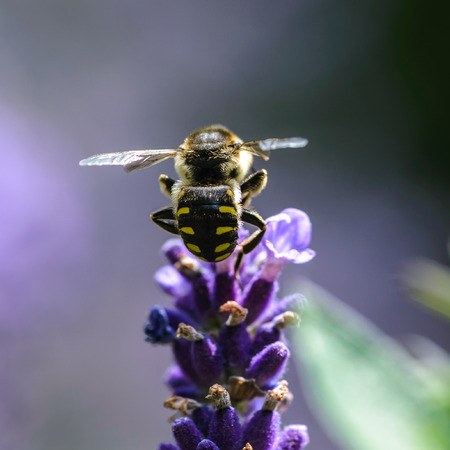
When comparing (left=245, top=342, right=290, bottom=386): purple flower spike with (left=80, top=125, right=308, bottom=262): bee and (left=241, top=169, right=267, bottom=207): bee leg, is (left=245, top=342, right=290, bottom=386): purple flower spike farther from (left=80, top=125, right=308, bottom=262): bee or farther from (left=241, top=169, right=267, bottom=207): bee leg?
(left=241, top=169, right=267, bottom=207): bee leg

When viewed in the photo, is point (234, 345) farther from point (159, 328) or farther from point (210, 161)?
point (210, 161)

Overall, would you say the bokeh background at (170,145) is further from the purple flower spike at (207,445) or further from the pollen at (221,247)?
the purple flower spike at (207,445)

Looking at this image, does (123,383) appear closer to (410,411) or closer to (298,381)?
(298,381)

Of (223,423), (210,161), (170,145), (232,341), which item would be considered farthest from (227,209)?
(170,145)

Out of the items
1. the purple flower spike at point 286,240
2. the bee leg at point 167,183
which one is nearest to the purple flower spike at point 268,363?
the purple flower spike at point 286,240

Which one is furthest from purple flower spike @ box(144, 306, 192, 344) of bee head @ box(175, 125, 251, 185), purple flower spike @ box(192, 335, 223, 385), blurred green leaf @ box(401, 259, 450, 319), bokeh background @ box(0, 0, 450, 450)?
bokeh background @ box(0, 0, 450, 450)
